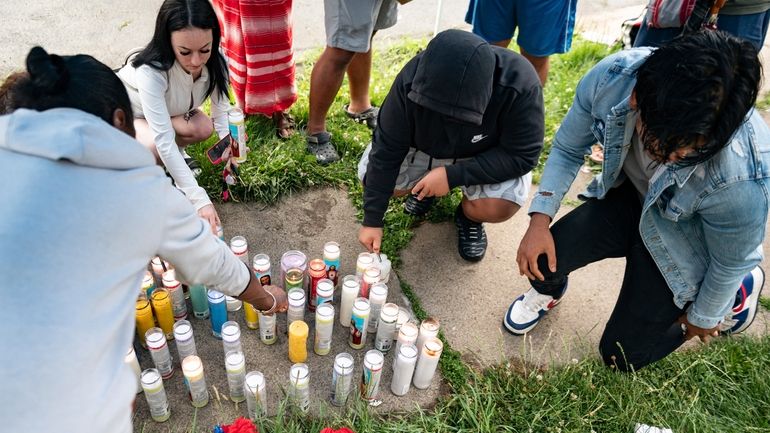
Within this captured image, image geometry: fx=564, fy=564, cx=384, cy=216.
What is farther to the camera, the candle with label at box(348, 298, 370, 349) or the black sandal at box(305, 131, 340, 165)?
the black sandal at box(305, 131, 340, 165)

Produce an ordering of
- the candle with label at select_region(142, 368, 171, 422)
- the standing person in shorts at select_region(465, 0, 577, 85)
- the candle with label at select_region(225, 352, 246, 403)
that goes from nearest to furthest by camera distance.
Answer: the candle with label at select_region(142, 368, 171, 422) < the candle with label at select_region(225, 352, 246, 403) < the standing person in shorts at select_region(465, 0, 577, 85)

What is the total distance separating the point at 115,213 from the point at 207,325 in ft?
4.94

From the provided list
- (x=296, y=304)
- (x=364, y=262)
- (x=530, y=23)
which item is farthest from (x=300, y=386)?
(x=530, y=23)

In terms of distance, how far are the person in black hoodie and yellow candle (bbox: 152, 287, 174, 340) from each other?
96 centimetres

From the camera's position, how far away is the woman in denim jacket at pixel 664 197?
1.69 meters

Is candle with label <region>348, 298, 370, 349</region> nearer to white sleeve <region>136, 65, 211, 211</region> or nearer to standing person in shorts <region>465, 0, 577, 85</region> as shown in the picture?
white sleeve <region>136, 65, 211, 211</region>

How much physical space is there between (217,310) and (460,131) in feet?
4.60

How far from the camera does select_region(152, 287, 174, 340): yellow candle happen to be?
7.91ft

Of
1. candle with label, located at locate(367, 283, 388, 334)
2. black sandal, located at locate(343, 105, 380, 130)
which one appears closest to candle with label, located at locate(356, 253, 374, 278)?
candle with label, located at locate(367, 283, 388, 334)

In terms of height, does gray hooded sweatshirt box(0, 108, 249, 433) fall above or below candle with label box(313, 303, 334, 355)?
above

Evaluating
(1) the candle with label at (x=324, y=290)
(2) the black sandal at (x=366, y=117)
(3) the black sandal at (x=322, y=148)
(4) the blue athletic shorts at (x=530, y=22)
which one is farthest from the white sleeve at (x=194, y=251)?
(4) the blue athletic shorts at (x=530, y=22)

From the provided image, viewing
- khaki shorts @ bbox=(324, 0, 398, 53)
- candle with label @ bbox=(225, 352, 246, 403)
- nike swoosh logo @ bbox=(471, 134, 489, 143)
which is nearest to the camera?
candle with label @ bbox=(225, 352, 246, 403)

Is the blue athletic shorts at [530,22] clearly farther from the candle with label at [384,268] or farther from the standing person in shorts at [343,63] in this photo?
the candle with label at [384,268]

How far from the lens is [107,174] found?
4.27 feet
